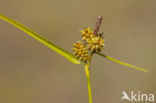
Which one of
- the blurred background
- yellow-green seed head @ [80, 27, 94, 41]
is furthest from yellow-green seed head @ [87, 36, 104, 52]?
the blurred background

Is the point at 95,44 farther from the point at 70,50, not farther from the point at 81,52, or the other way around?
the point at 70,50

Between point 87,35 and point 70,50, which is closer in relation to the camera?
point 87,35

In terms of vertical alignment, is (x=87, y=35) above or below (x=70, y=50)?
above

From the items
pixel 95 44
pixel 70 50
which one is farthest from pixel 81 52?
pixel 70 50

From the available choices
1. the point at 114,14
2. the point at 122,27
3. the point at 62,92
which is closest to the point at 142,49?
the point at 122,27

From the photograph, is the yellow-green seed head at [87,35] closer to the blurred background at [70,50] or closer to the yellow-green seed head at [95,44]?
the yellow-green seed head at [95,44]

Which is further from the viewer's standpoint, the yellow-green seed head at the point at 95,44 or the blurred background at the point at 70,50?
the blurred background at the point at 70,50

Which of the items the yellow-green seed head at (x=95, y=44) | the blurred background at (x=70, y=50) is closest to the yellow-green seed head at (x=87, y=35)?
the yellow-green seed head at (x=95, y=44)

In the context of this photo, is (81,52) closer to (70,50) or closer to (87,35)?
(87,35)
